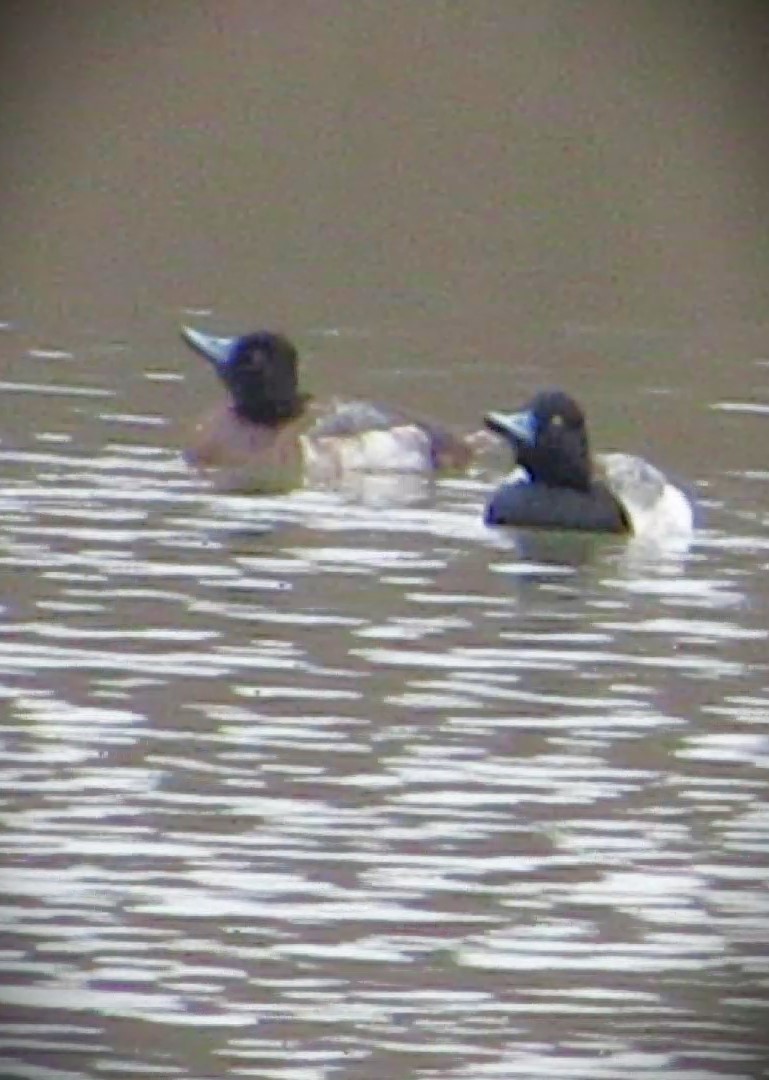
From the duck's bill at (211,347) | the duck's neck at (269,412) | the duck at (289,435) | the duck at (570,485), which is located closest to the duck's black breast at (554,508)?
the duck at (570,485)

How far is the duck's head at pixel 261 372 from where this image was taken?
14797mm

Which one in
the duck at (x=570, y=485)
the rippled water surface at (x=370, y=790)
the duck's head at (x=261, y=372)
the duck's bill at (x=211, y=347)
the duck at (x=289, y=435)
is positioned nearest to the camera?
the rippled water surface at (x=370, y=790)

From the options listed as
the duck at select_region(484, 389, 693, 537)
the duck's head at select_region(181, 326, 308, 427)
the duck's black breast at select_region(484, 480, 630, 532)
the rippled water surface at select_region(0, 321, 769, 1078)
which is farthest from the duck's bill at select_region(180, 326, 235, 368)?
the duck's black breast at select_region(484, 480, 630, 532)

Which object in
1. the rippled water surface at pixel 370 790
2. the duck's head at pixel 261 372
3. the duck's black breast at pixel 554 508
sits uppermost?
the duck's head at pixel 261 372

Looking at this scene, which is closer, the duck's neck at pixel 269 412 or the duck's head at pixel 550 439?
the duck's head at pixel 550 439

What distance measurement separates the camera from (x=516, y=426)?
1367 cm

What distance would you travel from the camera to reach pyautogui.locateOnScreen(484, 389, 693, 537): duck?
1305 centimetres

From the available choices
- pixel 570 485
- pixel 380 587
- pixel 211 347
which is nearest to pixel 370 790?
pixel 380 587

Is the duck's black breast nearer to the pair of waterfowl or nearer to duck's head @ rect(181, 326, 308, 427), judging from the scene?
the pair of waterfowl

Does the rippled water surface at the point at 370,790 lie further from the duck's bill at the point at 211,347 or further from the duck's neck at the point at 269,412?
the duck's bill at the point at 211,347

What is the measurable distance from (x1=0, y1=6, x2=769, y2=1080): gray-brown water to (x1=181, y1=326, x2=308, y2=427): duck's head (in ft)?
0.89

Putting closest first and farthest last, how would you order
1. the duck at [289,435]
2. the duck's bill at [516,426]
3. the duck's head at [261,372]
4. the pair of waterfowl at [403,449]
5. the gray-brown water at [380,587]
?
1. the gray-brown water at [380,587]
2. the pair of waterfowl at [403,449]
3. the duck's bill at [516,426]
4. the duck at [289,435]
5. the duck's head at [261,372]

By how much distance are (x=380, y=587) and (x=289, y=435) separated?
313 cm

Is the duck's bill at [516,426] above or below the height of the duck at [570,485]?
above
